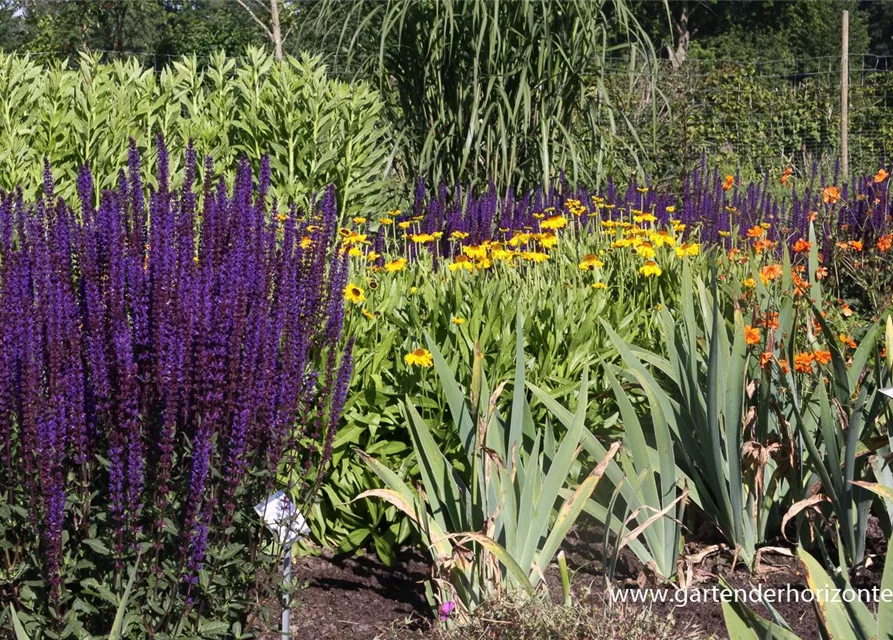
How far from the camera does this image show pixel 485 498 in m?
2.65

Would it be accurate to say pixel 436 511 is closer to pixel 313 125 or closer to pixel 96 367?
pixel 96 367

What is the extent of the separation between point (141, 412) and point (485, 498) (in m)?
0.89

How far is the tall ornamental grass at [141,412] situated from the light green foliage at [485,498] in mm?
382

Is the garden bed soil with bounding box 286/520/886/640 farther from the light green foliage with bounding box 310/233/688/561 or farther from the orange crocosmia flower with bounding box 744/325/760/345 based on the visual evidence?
the orange crocosmia flower with bounding box 744/325/760/345

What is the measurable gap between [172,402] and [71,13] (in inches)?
935

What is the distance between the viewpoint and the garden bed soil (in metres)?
2.75

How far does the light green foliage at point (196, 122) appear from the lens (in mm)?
5453

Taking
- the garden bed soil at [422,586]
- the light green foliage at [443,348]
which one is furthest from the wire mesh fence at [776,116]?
the garden bed soil at [422,586]

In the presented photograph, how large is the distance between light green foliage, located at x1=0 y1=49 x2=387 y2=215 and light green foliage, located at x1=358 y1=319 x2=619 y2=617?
310cm

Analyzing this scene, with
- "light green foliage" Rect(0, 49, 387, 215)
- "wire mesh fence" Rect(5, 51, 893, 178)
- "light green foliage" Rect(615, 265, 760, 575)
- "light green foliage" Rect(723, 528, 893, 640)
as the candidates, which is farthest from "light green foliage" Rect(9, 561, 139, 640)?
"wire mesh fence" Rect(5, 51, 893, 178)

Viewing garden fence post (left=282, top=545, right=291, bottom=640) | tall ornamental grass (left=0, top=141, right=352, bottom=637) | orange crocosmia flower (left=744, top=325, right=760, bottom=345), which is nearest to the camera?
tall ornamental grass (left=0, top=141, right=352, bottom=637)

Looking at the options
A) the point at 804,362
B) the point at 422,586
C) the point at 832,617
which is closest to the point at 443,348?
the point at 422,586

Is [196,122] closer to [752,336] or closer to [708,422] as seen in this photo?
[752,336]

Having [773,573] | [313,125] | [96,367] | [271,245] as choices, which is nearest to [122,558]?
[96,367]
